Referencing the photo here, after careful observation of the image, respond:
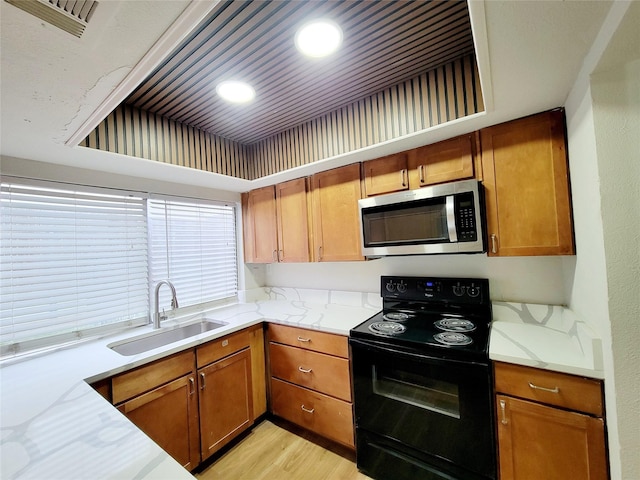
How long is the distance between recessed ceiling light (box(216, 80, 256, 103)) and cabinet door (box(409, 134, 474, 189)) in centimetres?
110

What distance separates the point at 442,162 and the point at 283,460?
7.24 feet

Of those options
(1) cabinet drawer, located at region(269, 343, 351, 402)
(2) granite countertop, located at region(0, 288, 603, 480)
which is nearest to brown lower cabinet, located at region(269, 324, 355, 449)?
(1) cabinet drawer, located at region(269, 343, 351, 402)

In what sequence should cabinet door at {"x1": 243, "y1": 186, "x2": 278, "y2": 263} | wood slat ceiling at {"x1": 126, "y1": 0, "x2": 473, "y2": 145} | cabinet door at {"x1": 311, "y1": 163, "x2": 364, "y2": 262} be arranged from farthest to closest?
1. cabinet door at {"x1": 243, "y1": 186, "x2": 278, "y2": 263}
2. cabinet door at {"x1": 311, "y1": 163, "x2": 364, "y2": 262}
3. wood slat ceiling at {"x1": 126, "y1": 0, "x2": 473, "y2": 145}

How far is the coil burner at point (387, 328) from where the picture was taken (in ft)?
5.39

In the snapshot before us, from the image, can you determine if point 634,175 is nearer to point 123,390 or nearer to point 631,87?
point 631,87

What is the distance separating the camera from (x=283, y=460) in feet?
5.93

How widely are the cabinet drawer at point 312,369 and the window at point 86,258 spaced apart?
0.96 m

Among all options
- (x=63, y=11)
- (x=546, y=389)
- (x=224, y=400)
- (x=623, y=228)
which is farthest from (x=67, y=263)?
(x=623, y=228)

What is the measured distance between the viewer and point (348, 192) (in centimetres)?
208

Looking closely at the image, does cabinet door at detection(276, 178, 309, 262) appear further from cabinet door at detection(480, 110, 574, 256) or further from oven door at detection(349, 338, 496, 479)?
cabinet door at detection(480, 110, 574, 256)

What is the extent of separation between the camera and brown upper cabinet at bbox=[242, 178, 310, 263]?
2.35 m

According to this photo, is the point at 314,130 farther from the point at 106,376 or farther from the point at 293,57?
the point at 106,376

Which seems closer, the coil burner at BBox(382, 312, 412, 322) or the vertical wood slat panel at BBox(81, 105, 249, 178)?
the vertical wood slat panel at BBox(81, 105, 249, 178)

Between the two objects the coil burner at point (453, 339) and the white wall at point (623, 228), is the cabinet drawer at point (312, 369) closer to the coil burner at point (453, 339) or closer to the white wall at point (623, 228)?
the coil burner at point (453, 339)
